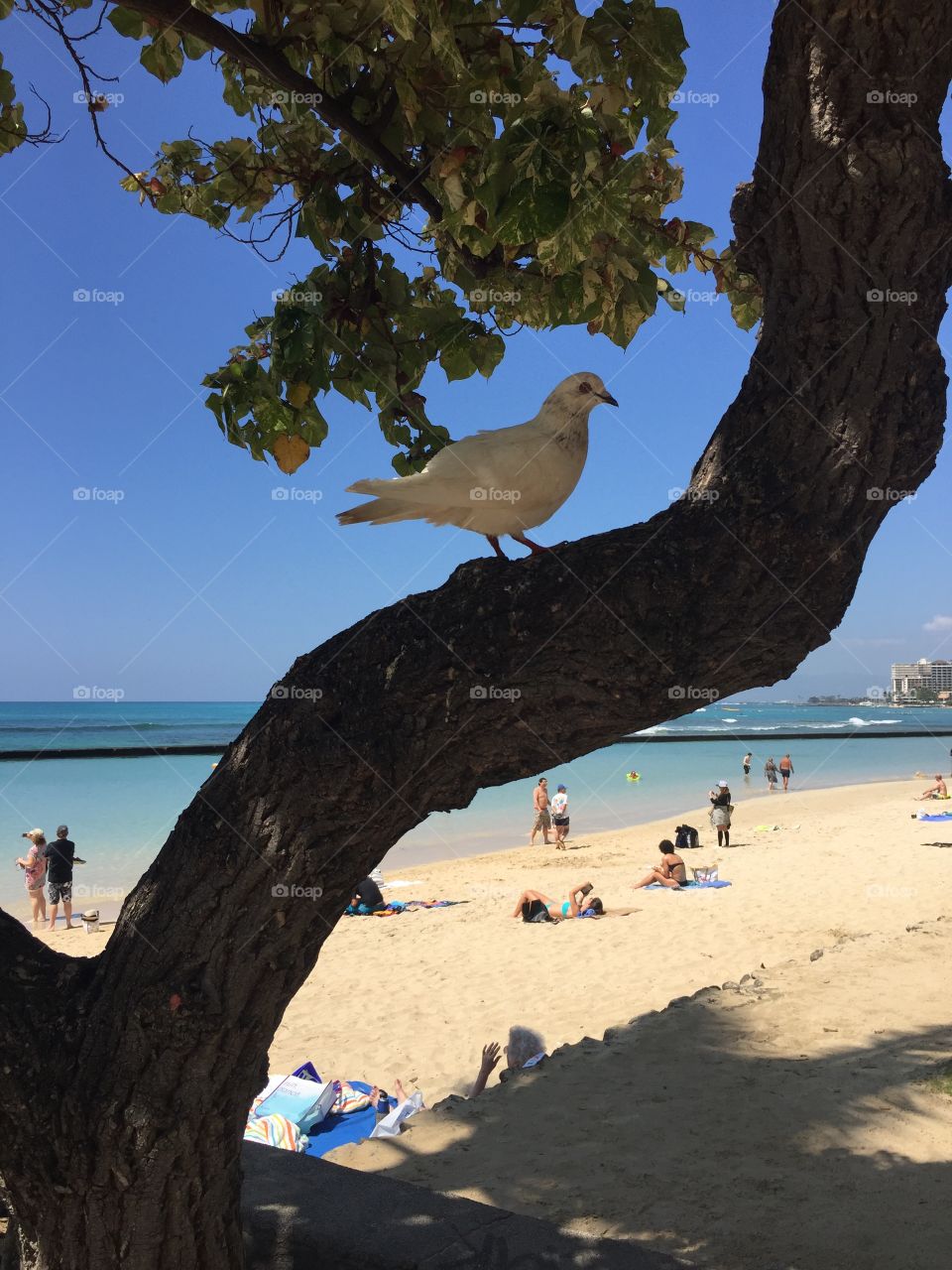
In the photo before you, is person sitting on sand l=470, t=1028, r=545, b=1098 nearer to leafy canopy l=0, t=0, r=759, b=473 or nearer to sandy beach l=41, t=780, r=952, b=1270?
sandy beach l=41, t=780, r=952, b=1270

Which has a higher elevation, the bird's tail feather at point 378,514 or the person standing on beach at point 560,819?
the bird's tail feather at point 378,514

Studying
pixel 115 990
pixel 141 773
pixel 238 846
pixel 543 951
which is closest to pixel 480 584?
pixel 238 846

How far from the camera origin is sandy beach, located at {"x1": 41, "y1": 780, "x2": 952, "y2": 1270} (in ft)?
11.1

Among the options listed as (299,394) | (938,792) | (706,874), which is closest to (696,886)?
(706,874)

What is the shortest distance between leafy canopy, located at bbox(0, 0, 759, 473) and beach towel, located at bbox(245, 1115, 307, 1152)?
370 centimetres

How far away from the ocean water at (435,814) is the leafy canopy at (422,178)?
48.2 inches

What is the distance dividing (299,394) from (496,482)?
675 millimetres

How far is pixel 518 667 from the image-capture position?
1829 mm

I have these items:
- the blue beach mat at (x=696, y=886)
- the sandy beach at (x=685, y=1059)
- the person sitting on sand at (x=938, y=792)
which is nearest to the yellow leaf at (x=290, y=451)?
the sandy beach at (x=685, y=1059)

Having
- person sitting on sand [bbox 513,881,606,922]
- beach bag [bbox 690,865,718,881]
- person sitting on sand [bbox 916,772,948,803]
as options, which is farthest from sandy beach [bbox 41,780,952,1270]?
person sitting on sand [bbox 916,772,948,803]

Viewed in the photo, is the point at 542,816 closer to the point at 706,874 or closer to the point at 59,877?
the point at 706,874

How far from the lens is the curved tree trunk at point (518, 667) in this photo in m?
1.78

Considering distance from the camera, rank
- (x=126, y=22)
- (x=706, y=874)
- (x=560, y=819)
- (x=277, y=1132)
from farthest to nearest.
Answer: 1. (x=560, y=819)
2. (x=706, y=874)
3. (x=277, y=1132)
4. (x=126, y=22)

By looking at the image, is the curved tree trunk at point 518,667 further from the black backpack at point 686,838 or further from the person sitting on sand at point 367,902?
the black backpack at point 686,838
